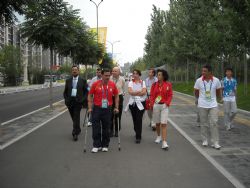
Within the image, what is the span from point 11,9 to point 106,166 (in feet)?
27.6

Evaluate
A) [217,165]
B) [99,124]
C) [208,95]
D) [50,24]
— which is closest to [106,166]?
[99,124]

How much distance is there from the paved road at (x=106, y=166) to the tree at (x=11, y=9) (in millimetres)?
5075

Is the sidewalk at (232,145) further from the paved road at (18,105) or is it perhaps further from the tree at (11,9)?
the paved road at (18,105)

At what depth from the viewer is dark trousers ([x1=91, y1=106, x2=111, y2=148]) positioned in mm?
8391

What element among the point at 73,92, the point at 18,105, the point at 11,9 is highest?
the point at 11,9

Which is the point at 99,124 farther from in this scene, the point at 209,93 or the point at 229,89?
the point at 229,89

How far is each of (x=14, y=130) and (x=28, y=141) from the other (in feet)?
7.29

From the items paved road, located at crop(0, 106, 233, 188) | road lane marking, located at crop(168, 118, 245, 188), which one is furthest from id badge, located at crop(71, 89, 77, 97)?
road lane marking, located at crop(168, 118, 245, 188)

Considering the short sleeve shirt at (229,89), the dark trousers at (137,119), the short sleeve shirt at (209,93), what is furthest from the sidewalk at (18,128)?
the short sleeve shirt at (229,89)

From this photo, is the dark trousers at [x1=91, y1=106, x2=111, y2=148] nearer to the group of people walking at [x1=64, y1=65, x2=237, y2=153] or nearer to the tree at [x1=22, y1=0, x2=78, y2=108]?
the group of people walking at [x1=64, y1=65, x2=237, y2=153]

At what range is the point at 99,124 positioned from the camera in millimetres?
8492

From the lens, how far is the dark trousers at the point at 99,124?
8391 millimetres

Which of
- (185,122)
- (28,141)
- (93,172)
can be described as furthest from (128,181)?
(185,122)

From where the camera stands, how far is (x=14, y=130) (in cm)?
1170
